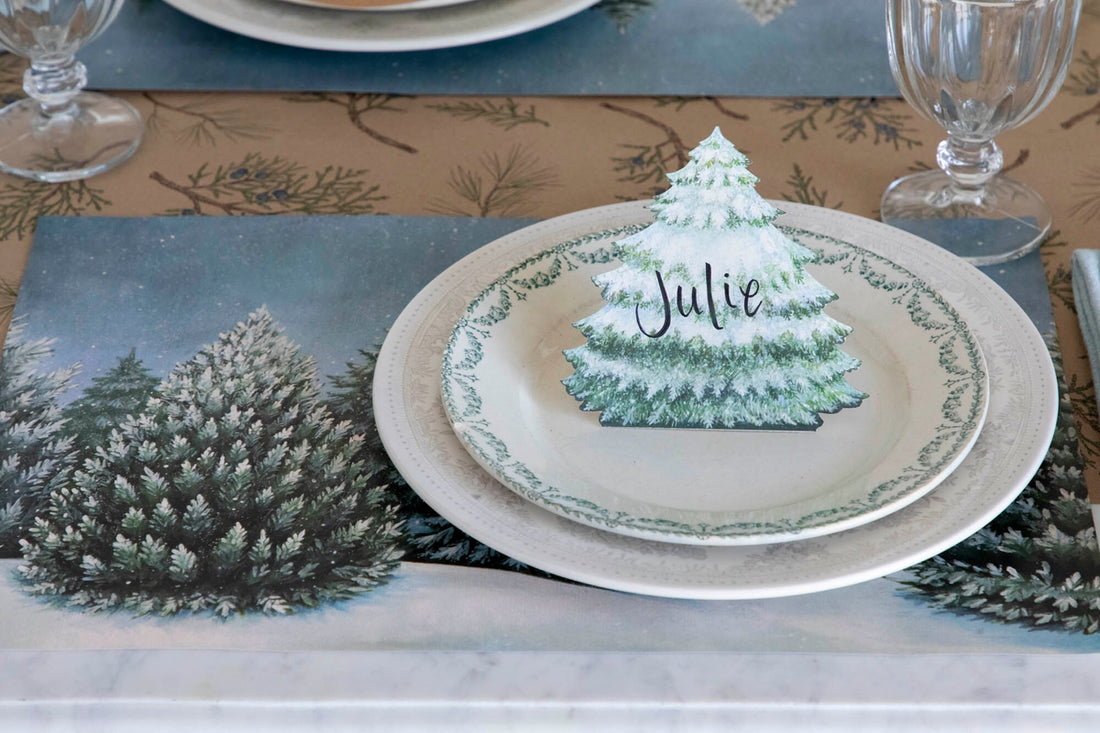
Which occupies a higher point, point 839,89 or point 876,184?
point 839,89

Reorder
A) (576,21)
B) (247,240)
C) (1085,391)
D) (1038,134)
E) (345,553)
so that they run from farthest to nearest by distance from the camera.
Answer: (576,21) → (1038,134) → (247,240) → (1085,391) → (345,553)

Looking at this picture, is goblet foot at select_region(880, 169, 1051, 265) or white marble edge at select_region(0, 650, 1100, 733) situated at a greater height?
goblet foot at select_region(880, 169, 1051, 265)

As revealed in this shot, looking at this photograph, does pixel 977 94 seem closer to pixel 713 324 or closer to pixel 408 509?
pixel 713 324

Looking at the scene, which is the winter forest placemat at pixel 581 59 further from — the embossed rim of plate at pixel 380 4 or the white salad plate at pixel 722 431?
the white salad plate at pixel 722 431

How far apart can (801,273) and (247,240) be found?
17.0 inches

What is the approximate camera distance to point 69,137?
→ 972 mm

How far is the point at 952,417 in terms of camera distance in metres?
0.61

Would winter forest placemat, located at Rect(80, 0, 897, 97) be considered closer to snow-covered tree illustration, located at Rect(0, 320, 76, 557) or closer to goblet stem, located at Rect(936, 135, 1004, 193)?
goblet stem, located at Rect(936, 135, 1004, 193)

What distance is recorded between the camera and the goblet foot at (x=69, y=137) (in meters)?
0.94

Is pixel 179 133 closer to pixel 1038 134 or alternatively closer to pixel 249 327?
pixel 249 327

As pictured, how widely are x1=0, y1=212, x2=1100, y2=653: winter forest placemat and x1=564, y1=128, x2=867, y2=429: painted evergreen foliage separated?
11 centimetres

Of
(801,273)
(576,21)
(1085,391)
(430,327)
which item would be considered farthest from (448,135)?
(1085,391)

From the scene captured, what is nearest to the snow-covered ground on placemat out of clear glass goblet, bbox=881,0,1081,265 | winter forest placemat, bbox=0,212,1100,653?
winter forest placemat, bbox=0,212,1100,653

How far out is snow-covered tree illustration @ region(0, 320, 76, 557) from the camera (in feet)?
2.06
